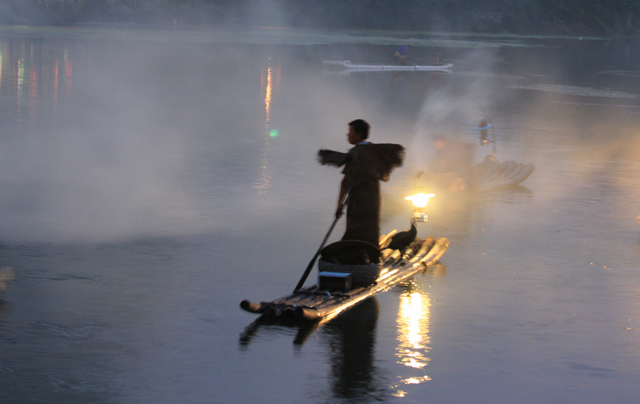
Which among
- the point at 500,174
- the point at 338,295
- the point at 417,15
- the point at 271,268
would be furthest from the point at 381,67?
the point at 417,15

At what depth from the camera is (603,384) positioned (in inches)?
260

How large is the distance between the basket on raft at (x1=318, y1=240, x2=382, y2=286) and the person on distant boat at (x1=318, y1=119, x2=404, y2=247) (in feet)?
0.78

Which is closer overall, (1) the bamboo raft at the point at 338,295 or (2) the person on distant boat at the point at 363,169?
(1) the bamboo raft at the point at 338,295

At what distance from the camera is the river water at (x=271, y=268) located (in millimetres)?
6492

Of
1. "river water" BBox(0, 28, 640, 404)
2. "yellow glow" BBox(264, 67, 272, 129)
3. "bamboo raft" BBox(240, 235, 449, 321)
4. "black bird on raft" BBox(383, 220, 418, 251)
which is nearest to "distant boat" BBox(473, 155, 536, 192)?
"river water" BBox(0, 28, 640, 404)

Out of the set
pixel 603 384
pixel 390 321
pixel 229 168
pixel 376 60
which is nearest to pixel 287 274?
pixel 390 321

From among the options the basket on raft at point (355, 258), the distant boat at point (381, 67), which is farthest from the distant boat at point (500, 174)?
the distant boat at point (381, 67)

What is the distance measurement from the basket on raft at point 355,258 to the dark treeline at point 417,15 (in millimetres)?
108558

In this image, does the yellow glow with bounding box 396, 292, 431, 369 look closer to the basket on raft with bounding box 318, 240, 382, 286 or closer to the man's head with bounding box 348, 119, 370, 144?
the basket on raft with bounding box 318, 240, 382, 286

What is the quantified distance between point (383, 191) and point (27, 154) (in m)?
7.49

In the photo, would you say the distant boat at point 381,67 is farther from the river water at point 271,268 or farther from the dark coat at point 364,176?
the dark coat at point 364,176

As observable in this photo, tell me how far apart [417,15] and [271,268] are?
13627cm

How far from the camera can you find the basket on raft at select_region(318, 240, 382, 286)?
846 cm

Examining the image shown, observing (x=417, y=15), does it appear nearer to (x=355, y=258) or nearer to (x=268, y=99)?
(x=268, y=99)
